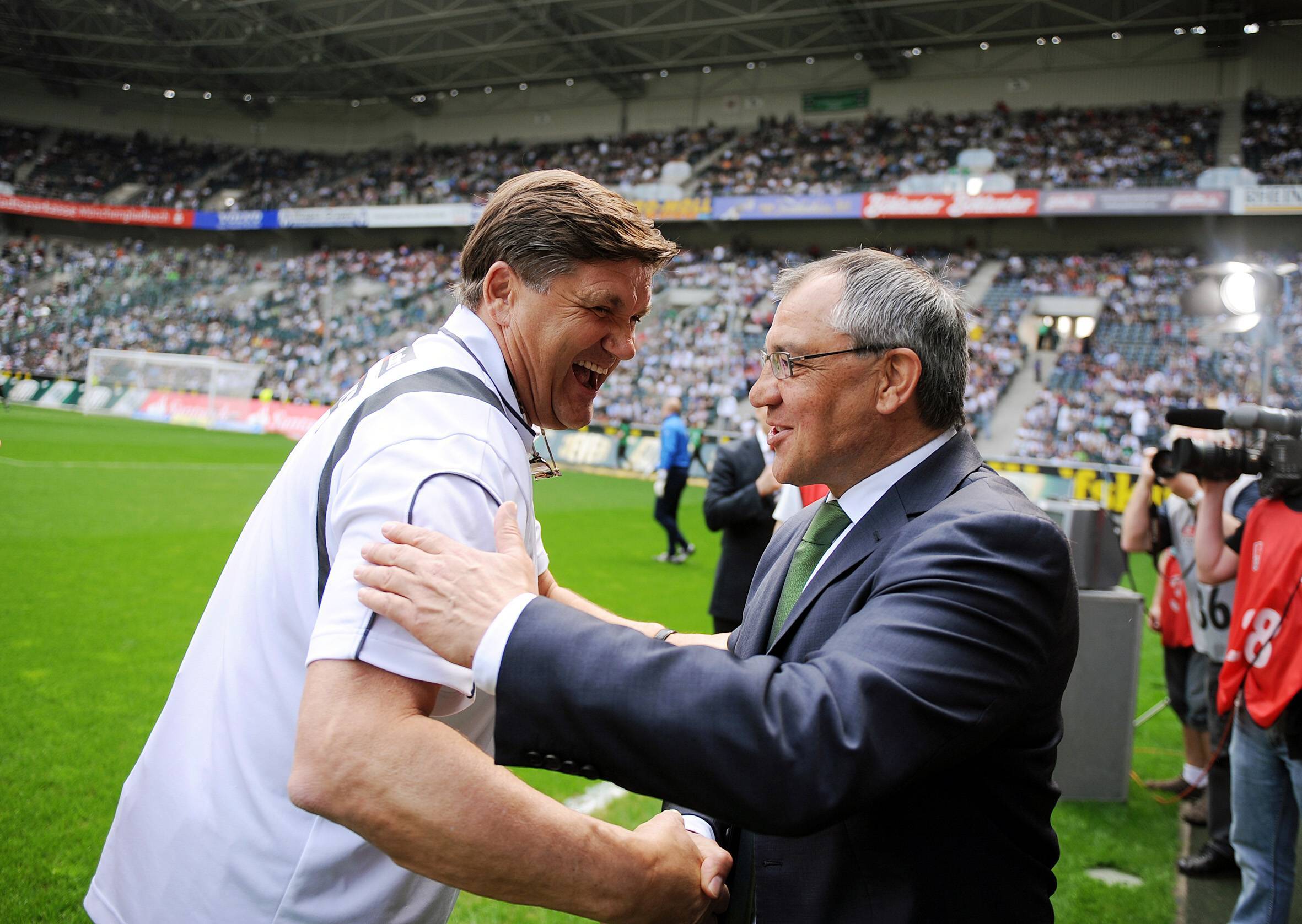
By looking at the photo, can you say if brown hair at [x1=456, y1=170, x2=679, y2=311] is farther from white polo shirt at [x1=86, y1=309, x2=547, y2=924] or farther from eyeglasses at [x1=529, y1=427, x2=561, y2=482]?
eyeglasses at [x1=529, y1=427, x2=561, y2=482]

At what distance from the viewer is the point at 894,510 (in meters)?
1.76

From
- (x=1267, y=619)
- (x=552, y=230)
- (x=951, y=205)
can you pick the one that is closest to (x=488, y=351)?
(x=552, y=230)

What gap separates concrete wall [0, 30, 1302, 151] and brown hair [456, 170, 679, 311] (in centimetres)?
3859

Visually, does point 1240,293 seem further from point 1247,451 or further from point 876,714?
point 876,714

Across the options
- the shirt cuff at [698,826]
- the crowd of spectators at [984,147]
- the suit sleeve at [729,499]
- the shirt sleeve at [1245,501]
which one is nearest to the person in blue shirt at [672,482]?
the suit sleeve at [729,499]

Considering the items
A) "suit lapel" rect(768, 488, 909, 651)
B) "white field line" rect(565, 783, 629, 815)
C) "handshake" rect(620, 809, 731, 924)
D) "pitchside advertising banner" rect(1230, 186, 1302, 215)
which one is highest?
"pitchside advertising banner" rect(1230, 186, 1302, 215)

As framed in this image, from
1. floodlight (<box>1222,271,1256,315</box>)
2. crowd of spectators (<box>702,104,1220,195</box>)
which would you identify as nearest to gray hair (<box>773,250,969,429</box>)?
floodlight (<box>1222,271,1256,315</box>)

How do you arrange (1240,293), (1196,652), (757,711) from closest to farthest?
(757,711) → (1196,652) → (1240,293)

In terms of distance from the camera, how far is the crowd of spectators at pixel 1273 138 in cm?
2758

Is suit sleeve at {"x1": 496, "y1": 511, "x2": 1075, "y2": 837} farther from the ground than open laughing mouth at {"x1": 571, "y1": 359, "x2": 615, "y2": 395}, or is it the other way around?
open laughing mouth at {"x1": 571, "y1": 359, "x2": 615, "y2": 395}

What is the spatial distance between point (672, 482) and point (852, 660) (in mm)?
10552

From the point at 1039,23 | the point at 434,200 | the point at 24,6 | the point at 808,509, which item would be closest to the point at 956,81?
the point at 1039,23

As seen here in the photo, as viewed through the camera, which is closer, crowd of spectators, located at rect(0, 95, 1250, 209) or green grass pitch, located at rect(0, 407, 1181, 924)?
green grass pitch, located at rect(0, 407, 1181, 924)

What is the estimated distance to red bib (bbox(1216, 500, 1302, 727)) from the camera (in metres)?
3.33
